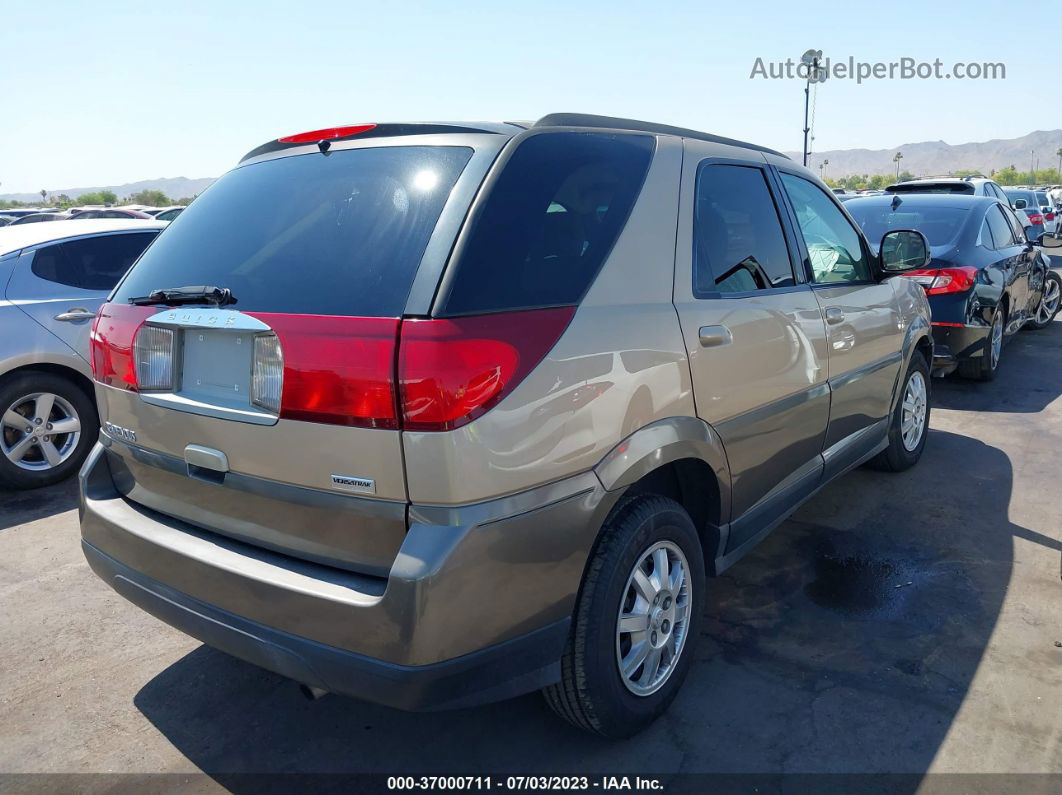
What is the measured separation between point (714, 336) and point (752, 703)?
1.28 metres

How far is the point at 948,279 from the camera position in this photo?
6609 millimetres

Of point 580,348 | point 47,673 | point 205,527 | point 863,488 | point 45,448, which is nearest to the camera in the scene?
point 580,348

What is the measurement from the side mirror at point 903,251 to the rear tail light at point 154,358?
3.59 m

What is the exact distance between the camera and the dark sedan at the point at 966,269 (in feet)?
21.8

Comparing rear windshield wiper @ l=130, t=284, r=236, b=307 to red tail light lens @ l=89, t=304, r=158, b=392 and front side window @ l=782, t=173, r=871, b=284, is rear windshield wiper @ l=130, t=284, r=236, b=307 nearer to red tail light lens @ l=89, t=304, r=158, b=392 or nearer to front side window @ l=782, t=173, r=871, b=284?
red tail light lens @ l=89, t=304, r=158, b=392

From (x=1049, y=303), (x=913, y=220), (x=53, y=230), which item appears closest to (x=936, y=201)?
(x=913, y=220)

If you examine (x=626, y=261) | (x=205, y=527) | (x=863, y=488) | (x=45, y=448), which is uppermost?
(x=626, y=261)

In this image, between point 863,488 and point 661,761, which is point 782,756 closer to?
point 661,761

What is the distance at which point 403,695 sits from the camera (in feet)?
6.40

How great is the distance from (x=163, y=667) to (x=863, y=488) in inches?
154

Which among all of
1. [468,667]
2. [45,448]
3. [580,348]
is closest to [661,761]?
[468,667]

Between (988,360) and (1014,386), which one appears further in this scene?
(1014,386)

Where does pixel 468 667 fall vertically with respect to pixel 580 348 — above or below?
below

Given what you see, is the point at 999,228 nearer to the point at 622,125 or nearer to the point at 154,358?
the point at 622,125
